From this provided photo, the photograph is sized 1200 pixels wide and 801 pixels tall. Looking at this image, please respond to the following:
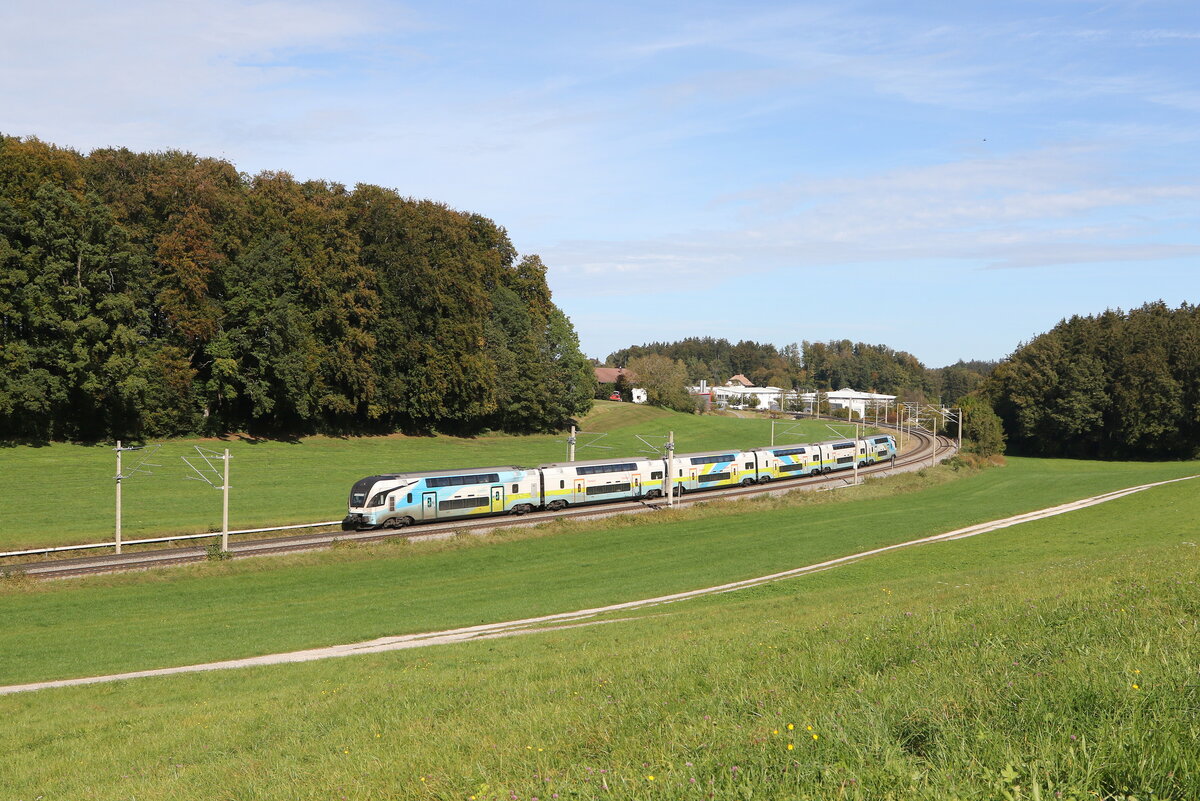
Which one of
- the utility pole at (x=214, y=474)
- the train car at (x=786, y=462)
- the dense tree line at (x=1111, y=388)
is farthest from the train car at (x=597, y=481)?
the dense tree line at (x=1111, y=388)

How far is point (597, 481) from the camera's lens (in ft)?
199

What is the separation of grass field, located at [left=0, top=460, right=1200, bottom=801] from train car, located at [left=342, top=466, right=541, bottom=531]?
18.7 meters

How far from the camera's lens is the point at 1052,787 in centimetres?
564

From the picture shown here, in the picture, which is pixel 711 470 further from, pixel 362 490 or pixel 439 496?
pixel 362 490

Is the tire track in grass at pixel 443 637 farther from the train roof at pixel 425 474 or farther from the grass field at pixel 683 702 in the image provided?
the train roof at pixel 425 474

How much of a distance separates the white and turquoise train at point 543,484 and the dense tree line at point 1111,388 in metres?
54.5

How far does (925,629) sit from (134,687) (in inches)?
686

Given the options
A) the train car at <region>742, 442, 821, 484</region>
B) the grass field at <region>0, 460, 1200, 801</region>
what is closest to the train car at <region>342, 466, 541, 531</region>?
the grass field at <region>0, 460, 1200, 801</region>

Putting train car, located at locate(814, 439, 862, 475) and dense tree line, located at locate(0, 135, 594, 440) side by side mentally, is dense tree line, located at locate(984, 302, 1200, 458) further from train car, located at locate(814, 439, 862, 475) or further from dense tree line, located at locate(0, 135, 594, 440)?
dense tree line, located at locate(0, 135, 594, 440)

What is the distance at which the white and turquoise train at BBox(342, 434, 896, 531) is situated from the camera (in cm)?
4928

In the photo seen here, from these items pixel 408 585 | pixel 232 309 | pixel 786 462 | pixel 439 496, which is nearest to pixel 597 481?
pixel 439 496

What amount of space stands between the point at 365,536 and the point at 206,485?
21.0 meters

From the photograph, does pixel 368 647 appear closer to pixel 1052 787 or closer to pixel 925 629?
pixel 925 629

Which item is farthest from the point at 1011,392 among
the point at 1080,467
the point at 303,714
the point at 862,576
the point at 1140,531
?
the point at 303,714
